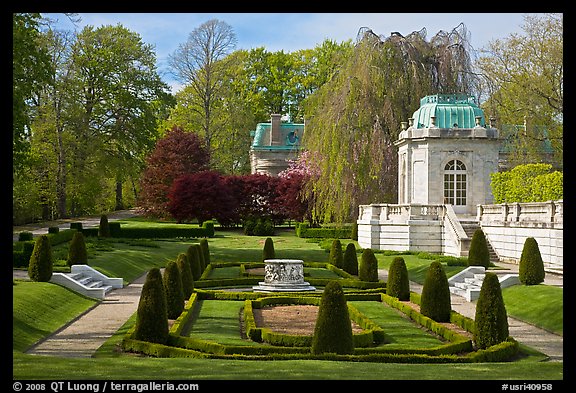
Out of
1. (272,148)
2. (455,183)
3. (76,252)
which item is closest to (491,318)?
(76,252)

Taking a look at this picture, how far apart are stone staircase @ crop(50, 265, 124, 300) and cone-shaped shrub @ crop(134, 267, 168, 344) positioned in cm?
905

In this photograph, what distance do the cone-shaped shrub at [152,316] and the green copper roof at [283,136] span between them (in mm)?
56425

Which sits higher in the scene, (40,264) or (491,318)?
(40,264)

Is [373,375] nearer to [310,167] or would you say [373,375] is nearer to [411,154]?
[411,154]

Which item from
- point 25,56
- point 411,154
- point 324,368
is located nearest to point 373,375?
point 324,368

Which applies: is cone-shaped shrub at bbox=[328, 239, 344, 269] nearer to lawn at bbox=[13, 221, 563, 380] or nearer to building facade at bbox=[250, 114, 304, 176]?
lawn at bbox=[13, 221, 563, 380]

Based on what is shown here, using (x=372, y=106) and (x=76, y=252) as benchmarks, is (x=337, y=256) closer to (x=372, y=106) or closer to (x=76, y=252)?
(x=76, y=252)

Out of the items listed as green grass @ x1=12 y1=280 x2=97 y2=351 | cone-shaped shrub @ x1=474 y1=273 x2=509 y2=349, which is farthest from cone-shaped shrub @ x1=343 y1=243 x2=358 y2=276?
cone-shaped shrub @ x1=474 y1=273 x2=509 y2=349

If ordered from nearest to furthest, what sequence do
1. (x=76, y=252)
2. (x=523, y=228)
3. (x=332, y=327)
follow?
(x=332, y=327)
(x=76, y=252)
(x=523, y=228)

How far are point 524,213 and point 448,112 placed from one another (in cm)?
1005

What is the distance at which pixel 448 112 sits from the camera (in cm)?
4206

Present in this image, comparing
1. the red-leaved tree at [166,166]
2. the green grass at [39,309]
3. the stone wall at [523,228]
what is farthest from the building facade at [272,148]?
the green grass at [39,309]

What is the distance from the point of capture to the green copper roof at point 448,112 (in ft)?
137
